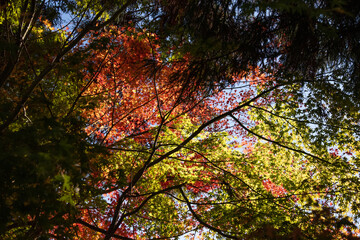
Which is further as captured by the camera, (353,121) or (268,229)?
(353,121)

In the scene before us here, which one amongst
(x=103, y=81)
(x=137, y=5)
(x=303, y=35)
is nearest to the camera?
(x=303, y=35)

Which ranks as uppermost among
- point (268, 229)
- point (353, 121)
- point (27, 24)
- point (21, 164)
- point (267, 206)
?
point (27, 24)

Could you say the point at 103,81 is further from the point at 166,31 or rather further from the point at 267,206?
the point at 267,206

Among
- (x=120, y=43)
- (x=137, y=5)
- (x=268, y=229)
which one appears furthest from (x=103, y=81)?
(x=268, y=229)

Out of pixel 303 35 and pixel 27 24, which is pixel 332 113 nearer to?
pixel 303 35

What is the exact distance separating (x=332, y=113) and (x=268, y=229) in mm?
3219

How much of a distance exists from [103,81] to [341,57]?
6281 mm

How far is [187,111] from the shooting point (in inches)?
230

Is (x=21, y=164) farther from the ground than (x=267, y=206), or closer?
closer

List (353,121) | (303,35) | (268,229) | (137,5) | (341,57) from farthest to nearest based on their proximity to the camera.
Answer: (137,5)
(353,121)
(341,57)
(303,35)
(268,229)

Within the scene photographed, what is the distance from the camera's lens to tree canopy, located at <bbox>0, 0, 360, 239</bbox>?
3.28 m

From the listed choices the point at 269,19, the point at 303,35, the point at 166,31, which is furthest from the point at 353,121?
the point at 166,31

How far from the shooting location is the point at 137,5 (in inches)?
241

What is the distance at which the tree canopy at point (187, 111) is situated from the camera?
3281 mm
